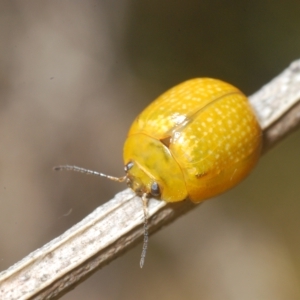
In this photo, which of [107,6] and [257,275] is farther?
[257,275]

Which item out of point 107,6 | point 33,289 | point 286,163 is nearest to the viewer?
point 33,289

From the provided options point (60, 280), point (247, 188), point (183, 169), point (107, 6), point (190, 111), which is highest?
point (107, 6)

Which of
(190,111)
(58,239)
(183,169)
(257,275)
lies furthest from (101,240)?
(257,275)

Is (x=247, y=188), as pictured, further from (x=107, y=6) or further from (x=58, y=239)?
(x=58, y=239)

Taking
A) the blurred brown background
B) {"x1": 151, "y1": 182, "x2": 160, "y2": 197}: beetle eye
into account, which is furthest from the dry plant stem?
the blurred brown background

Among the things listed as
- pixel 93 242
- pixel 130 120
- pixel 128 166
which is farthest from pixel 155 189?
pixel 130 120

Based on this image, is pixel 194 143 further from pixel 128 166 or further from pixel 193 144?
pixel 128 166
